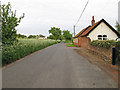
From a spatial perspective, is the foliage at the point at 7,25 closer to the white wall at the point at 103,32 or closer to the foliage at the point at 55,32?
the white wall at the point at 103,32

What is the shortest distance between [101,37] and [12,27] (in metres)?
14.7

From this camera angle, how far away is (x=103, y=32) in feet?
48.0

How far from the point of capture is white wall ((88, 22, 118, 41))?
1463 cm

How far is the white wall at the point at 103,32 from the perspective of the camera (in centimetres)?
1463

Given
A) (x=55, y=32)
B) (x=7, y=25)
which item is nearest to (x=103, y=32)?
(x=7, y=25)

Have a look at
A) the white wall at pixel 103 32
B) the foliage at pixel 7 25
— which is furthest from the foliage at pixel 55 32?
the foliage at pixel 7 25

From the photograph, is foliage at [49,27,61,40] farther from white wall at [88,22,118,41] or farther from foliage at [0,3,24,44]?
foliage at [0,3,24,44]

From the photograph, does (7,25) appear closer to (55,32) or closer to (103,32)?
(103,32)

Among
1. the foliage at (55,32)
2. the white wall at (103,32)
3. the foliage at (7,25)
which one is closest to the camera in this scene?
the foliage at (7,25)

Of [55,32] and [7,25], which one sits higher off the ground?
[55,32]

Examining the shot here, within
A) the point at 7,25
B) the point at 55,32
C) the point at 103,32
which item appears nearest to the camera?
the point at 7,25

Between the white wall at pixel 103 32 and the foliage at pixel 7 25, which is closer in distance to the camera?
the foliage at pixel 7 25

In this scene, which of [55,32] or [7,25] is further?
[55,32]

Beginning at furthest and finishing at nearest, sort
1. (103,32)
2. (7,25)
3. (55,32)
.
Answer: (55,32) < (103,32) < (7,25)
